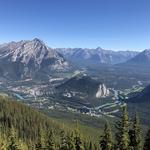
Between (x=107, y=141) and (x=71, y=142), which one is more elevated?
(x=107, y=141)

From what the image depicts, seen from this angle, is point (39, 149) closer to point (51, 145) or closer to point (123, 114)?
point (51, 145)

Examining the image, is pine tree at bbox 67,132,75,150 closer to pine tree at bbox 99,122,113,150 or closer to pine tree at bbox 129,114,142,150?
pine tree at bbox 99,122,113,150

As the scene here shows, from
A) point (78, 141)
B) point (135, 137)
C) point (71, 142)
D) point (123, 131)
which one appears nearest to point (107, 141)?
point (78, 141)

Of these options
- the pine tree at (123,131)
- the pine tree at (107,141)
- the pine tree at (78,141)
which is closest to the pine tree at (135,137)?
the pine tree at (123,131)

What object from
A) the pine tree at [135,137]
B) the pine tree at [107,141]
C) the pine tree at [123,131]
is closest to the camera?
the pine tree at [123,131]

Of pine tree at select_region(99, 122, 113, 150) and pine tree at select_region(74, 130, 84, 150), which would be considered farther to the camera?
pine tree at select_region(74, 130, 84, 150)

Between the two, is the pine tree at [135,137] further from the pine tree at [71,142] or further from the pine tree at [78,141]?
the pine tree at [71,142]

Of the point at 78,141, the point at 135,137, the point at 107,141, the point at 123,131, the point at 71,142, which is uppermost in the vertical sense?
the point at 123,131

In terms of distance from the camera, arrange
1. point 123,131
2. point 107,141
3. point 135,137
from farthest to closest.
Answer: point 107,141 → point 135,137 → point 123,131

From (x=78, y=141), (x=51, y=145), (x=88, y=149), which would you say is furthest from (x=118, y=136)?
(x=88, y=149)

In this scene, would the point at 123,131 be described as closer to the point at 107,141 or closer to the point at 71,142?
the point at 107,141

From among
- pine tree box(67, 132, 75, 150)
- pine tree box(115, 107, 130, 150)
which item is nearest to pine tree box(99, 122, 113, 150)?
pine tree box(67, 132, 75, 150)
